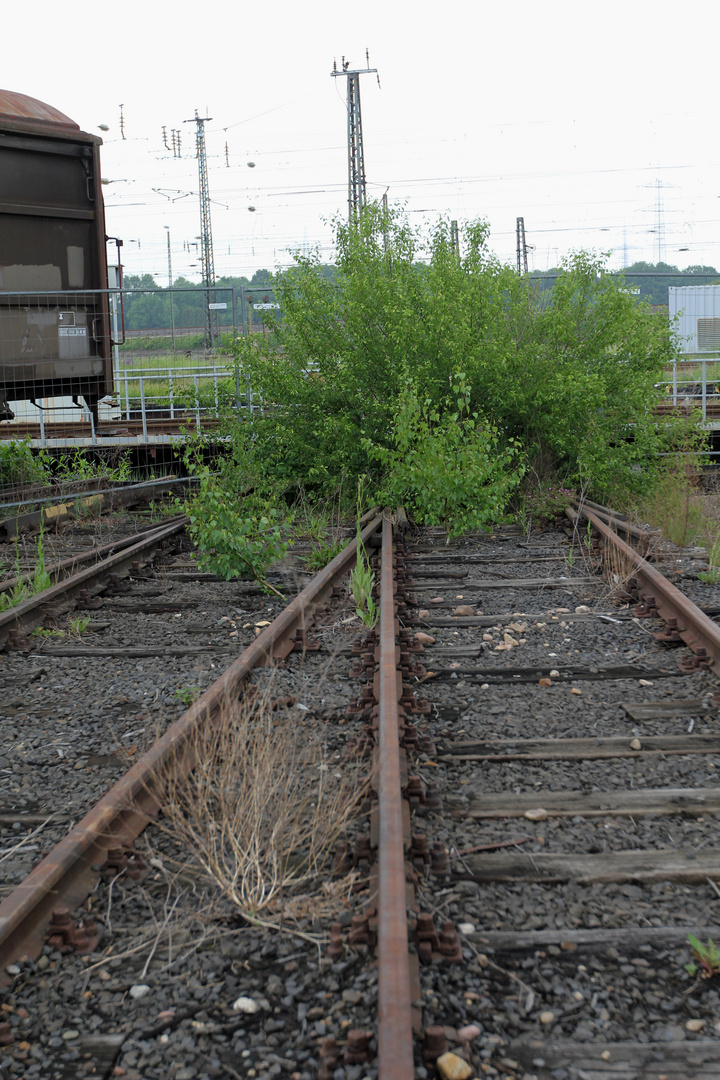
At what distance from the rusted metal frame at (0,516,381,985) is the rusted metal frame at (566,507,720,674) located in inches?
103

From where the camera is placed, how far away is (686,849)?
9.97 ft

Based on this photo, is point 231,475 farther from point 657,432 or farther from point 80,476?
point 657,432

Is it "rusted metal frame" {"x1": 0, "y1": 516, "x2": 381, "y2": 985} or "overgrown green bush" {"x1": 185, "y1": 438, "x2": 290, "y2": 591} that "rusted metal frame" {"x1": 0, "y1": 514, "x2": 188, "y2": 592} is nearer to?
"overgrown green bush" {"x1": 185, "y1": 438, "x2": 290, "y2": 591}

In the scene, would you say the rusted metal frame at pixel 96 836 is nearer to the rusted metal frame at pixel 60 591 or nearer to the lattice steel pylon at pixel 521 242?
the rusted metal frame at pixel 60 591

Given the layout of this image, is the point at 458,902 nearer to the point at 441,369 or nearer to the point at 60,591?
the point at 60,591

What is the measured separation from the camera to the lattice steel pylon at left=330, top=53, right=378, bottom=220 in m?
28.2

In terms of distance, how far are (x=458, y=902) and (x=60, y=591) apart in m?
4.84

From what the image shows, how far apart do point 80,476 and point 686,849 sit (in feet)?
39.1

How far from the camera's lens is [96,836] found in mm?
2943

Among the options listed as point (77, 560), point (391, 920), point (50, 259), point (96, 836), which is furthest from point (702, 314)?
point (391, 920)

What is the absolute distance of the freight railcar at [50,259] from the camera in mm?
11430

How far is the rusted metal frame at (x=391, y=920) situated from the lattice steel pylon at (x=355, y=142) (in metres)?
26.8

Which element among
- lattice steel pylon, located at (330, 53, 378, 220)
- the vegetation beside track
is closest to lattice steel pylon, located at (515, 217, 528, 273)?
lattice steel pylon, located at (330, 53, 378, 220)

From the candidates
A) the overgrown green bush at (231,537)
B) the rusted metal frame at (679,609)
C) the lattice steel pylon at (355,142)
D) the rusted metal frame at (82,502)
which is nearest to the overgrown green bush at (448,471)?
the rusted metal frame at (679,609)
